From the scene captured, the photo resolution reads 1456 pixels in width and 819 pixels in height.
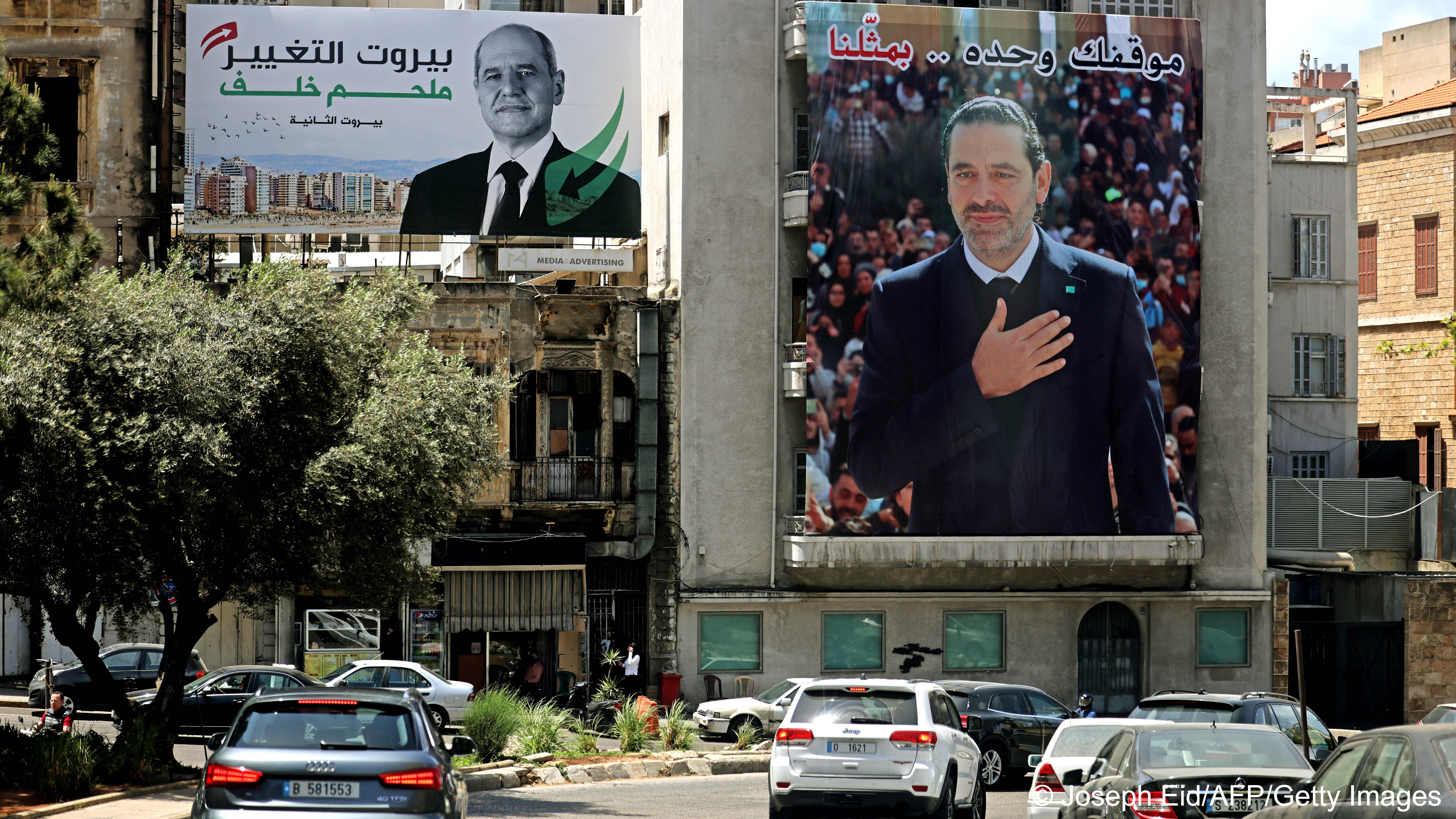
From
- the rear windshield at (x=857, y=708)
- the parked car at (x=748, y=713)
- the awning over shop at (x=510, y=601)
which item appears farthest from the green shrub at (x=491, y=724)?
the awning over shop at (x=510, y=601)

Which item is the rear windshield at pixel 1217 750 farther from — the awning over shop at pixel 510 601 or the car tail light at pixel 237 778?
the awning over shop at pixel 510 601

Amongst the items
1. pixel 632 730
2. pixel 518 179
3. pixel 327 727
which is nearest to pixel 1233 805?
pixel 327 727

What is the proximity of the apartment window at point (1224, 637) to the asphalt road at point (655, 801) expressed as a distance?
52.4 ft

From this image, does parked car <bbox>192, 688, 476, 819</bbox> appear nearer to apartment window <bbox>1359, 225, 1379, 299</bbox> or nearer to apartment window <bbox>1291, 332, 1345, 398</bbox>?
apartment window <bbox>1291, 332, 1345, 398</bbox>

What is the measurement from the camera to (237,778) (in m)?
11.0

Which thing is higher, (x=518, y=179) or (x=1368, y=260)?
(x=518, y=179)

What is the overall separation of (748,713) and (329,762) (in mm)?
16758

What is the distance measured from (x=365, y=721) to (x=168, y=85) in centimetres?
2857

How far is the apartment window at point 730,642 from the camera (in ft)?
112

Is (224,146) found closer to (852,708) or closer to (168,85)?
(168,85)

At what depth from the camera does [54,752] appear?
1653 centimetres

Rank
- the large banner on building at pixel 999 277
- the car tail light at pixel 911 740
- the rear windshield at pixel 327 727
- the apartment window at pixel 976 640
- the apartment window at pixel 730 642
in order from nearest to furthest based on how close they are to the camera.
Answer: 1. the rear windshield at pixel 327 727
2. the car tail light at pixel 911 740
3. the large banner on building at pixel 999 277
4. the apartment window at pixel 730 642
5. the apartment window at pixel 976 640

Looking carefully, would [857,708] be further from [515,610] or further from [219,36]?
[219,36]

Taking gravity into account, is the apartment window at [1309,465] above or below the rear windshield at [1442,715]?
above
